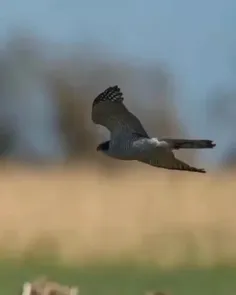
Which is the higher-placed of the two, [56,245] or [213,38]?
[213,38]

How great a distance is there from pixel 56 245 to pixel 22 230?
0.08m

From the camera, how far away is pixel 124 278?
1.42m

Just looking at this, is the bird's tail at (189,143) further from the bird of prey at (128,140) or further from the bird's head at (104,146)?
the bird's head at (104,146)

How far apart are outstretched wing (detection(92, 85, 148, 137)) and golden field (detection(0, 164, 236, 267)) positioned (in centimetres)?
9

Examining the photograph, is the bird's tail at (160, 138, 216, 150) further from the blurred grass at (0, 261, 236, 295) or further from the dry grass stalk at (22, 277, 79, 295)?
the dry grass stalk at (22, 277, 79, 295)

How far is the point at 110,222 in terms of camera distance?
144 centimetres

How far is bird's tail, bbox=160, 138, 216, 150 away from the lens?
145 cm

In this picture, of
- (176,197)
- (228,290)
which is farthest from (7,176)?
(228,290)

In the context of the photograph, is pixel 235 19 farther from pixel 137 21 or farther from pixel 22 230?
pixel 22 230

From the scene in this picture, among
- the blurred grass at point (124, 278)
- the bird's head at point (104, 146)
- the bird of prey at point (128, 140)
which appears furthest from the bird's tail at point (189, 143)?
the blurred grass at point (124, 278)

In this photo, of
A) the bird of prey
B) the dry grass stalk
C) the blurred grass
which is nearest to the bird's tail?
the bird of prey

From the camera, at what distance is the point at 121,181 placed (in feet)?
4.76

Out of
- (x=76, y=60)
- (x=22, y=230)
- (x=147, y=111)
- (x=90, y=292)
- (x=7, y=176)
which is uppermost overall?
(x=76, y=60)

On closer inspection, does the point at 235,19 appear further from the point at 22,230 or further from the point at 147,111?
the point at 22,230
